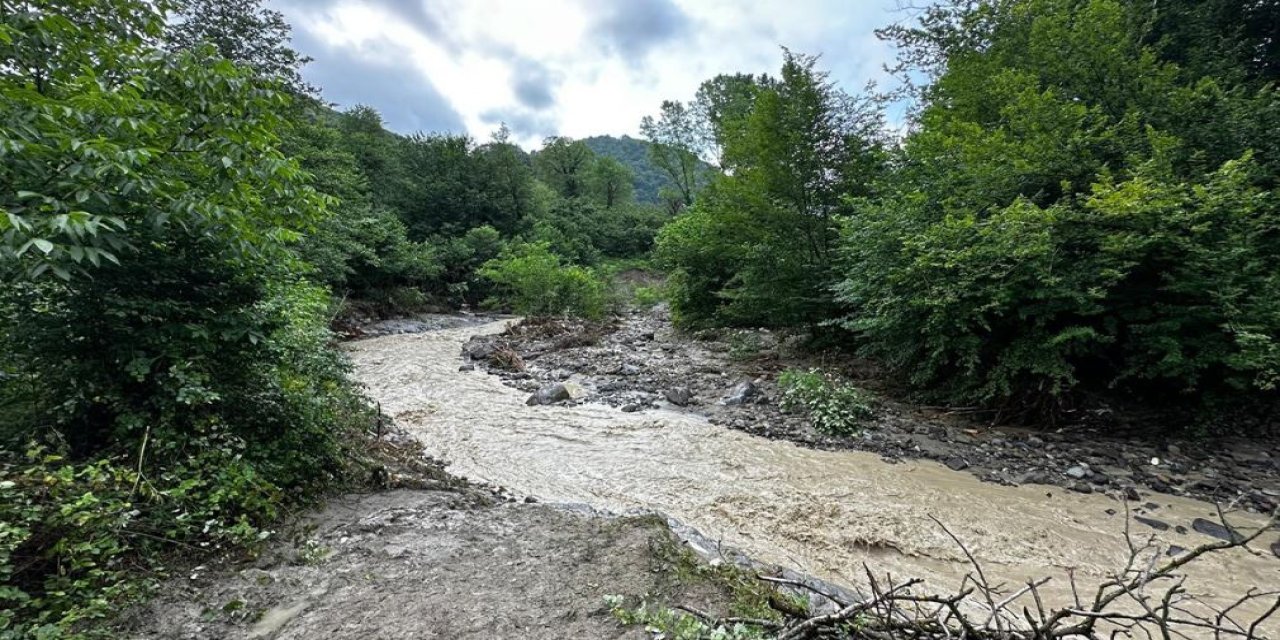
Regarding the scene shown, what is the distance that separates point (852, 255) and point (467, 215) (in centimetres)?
2491

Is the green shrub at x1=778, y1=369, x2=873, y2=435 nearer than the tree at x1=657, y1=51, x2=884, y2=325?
Yes

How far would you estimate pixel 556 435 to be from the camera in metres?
7.15

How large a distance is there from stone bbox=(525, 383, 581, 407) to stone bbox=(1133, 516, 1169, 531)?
283 inches

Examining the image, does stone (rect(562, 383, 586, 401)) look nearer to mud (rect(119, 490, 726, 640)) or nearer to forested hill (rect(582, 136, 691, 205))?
mud (rect(119, 490, 726, 640))

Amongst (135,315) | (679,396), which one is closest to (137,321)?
(135,315)

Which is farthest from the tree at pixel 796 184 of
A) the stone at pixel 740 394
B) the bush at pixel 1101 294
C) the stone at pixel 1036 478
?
the stone at pixel 1036 478

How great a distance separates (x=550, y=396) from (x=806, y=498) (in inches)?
193

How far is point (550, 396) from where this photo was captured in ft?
28.7

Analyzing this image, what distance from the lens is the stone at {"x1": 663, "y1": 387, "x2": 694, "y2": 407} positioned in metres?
8.46

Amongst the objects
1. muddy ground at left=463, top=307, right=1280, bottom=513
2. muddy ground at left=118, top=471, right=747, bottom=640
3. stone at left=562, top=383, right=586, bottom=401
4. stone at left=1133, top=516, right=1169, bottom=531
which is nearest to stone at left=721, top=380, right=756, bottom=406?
muddy ground at left=463, top=307, right=1280, bottom=513

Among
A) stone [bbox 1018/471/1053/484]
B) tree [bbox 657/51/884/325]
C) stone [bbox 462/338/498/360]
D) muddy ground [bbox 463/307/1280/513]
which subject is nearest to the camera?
muddy ground [bbox 463/307/1280/513]

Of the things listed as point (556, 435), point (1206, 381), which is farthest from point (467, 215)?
point (1206, 381)

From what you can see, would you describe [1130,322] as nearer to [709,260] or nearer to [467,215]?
[709,260]

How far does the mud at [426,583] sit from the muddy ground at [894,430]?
99.7 inches
